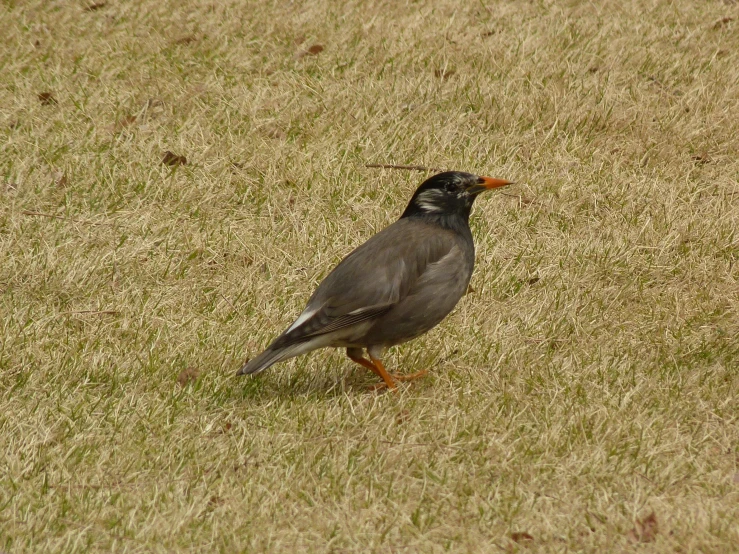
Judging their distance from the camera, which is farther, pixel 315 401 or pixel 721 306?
pixel 721 306

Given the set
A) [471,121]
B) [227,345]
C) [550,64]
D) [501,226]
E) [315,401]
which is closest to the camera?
[315,401]

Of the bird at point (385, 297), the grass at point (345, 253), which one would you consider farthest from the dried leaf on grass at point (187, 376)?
the bird at point (385, 297)

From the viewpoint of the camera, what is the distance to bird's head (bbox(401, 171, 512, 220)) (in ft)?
21.4

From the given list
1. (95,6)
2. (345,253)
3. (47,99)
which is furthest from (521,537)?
(95,6)

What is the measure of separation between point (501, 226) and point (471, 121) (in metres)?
1.72

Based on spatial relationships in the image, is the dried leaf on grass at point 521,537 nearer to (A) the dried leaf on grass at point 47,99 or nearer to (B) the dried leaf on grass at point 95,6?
(A) the dried leaf on grass at point 47,99

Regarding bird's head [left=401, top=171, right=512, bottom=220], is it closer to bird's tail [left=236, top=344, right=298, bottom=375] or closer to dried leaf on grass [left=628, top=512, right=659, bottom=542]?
bird's tail [left=236, top=344, right=298, bottom=375]

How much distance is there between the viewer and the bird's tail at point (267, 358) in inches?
225

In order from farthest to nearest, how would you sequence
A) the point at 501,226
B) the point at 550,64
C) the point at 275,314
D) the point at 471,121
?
the point at 550,64 < the point at 471,121 < the point at 501,226 < the point at 275,314

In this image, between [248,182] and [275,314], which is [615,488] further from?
[248,182]

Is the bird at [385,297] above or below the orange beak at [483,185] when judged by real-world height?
below

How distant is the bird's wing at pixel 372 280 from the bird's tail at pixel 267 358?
4 cm

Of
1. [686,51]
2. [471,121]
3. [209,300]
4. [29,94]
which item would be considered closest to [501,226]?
[471,121]

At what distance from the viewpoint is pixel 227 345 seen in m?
6.52
